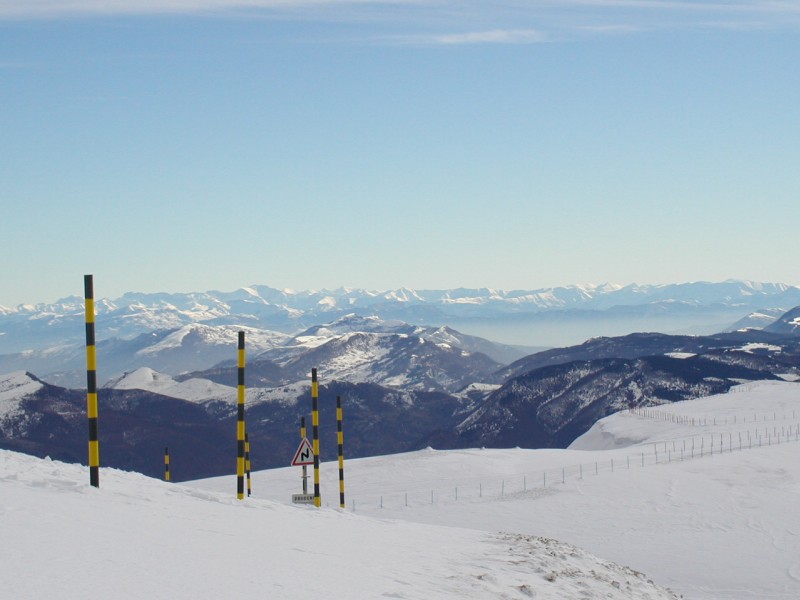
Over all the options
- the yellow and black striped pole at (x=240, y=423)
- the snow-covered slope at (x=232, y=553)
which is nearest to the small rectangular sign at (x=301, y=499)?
the snow-covered slope at (x=232, y=553)

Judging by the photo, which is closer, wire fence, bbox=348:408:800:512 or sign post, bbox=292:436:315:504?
sign post, bbox=292:436:315:504

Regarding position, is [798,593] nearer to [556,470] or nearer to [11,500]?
[11,500]

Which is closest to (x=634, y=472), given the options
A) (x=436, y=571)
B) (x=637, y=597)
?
(x=637, y=597)

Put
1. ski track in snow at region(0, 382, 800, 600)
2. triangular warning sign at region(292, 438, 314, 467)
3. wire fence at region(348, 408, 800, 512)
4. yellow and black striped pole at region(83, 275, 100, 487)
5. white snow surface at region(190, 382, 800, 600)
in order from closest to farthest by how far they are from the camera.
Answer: ski track in snow at region(0, 382, 800, 600) < yellow and black striped pole at region(83, 275, 100, 487) < triangular warning sign at region(292, 438, 314, 467) < white snow surface at region(190, 382, 800, 600) < wire fence at region(348, 408, 800, 512)

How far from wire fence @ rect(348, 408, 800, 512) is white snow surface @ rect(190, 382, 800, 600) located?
0.45ft

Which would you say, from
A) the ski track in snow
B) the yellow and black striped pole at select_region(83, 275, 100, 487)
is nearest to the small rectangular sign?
the ski track in snow

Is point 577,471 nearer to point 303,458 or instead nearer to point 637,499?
point 637,499

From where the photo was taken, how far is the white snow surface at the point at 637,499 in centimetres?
3628

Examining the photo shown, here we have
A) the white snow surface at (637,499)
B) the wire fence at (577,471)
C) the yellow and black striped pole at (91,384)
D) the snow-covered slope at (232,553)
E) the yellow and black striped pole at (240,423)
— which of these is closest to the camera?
the snow-covered slope at (232,553)

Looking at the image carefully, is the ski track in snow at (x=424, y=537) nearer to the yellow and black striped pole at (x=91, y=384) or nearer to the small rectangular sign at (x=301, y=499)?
the yellow and black striped pole at (x=91, y=384)

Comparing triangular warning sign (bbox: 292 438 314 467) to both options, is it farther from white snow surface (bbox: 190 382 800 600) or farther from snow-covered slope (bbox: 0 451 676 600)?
white snow surface (bbox: 190 382 800 600)

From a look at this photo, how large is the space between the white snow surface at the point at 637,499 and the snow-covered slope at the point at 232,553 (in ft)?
2.61

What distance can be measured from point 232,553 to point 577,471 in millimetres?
50594

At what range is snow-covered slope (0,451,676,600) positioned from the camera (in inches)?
499
